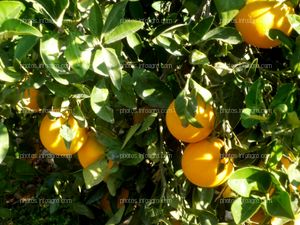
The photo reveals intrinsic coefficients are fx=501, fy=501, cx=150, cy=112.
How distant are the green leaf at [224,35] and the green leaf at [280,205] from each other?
0.32m

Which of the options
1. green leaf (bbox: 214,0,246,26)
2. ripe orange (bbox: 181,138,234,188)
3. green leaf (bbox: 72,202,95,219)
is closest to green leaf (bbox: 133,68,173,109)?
ripe orange (bbox: 181,138,234,188)

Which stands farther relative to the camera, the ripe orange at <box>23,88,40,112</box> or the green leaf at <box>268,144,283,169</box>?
the ripe orange at <box>23,88,40,112</box>

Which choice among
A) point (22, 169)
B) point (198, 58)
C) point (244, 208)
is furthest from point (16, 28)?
point (22, 169)

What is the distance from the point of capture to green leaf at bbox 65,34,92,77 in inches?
37.0

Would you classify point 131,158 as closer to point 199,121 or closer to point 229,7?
point 199,121

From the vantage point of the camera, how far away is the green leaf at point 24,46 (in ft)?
3.18

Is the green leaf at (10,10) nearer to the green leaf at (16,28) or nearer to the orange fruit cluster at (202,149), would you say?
the green leaf at (16,28)

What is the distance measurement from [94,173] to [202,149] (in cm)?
28

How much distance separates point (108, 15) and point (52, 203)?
32.9 inches

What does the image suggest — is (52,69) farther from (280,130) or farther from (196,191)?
(196,191)

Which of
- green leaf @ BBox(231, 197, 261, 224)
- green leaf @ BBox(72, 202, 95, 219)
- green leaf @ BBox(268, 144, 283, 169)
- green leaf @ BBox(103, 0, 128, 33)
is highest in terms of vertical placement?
green leaf @ BBox(103, 0, 128, 33)

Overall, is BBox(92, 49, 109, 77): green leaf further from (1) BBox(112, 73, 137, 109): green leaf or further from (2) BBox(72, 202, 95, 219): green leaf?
(2) BBox(72, 202, 95, 219): green leaf

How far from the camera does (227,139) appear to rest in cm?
114

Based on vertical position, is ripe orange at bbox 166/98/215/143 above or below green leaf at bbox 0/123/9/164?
above
